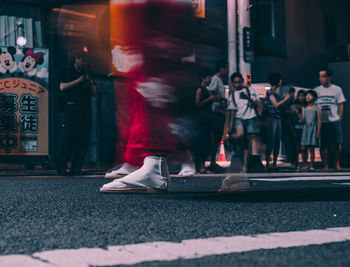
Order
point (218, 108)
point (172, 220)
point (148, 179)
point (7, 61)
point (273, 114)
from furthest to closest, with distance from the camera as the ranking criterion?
point (7, 61)
point (273, 114)
point (218, 108)
point (148, 179)
point (172, 220)

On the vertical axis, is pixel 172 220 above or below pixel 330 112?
below

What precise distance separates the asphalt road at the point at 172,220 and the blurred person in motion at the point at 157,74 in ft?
1.11

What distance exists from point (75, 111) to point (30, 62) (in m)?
2.25

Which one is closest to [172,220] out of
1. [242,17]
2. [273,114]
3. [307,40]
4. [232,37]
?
[273,114]

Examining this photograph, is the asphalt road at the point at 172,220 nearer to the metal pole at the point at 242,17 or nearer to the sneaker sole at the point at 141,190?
the sneaker sole at the point at 141,190

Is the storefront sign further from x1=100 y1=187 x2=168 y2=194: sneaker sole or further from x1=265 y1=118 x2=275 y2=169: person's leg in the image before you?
x1=100 y1=187 x2=168 y2=194: sneaker sole

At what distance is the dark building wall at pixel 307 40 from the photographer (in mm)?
17641

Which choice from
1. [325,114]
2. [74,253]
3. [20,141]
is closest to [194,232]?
[74,253]

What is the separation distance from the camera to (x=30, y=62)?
9.09m

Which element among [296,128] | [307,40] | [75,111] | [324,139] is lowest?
[324,139]

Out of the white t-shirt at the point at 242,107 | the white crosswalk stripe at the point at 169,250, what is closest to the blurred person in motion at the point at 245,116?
the white t-shirt at the point at 242,107

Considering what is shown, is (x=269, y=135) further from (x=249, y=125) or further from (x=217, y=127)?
(x=217, y=127)

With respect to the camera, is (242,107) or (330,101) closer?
(242,107)

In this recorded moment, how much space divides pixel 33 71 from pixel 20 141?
1.08 m
